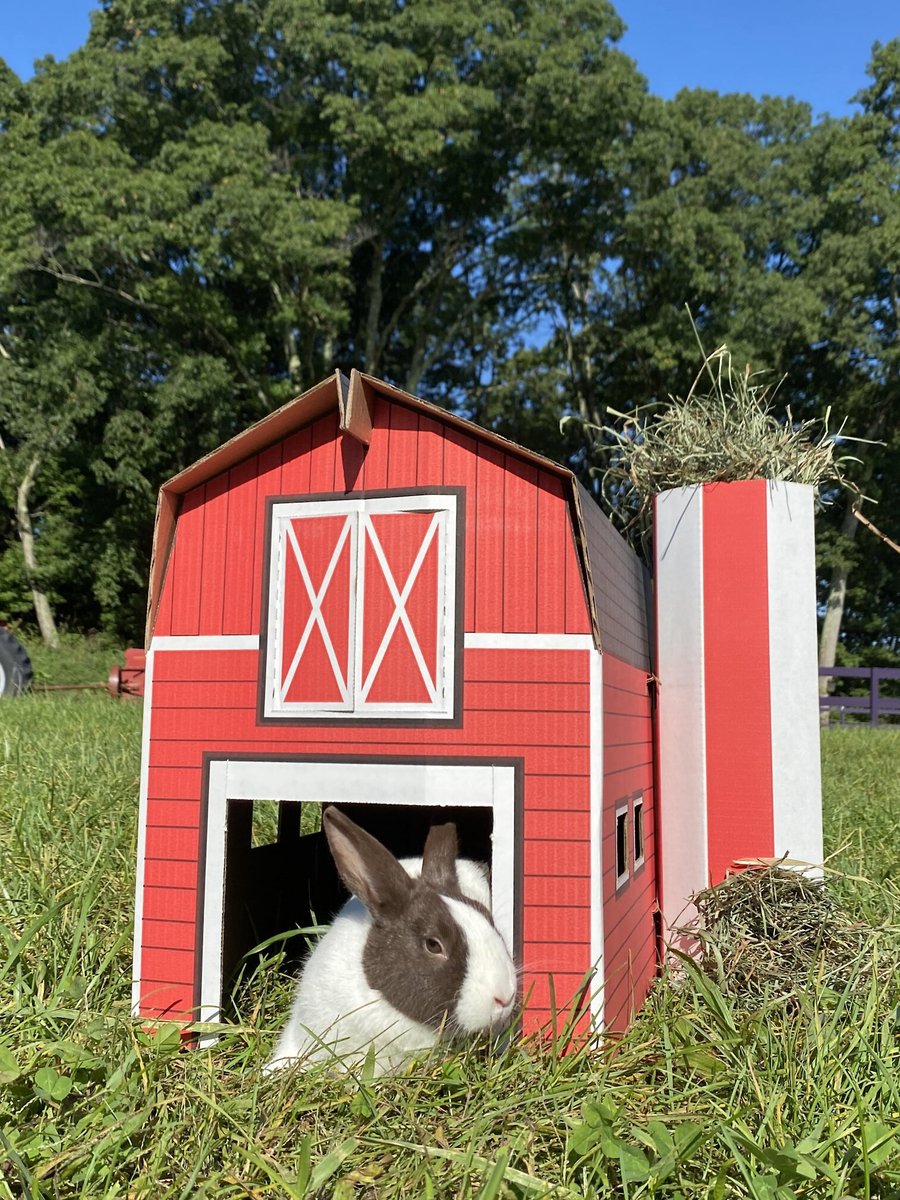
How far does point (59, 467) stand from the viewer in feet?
69.4

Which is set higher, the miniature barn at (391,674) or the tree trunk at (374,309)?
the tree trunk at (374,309)

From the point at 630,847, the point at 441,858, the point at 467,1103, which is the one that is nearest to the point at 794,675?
the point at 630,847

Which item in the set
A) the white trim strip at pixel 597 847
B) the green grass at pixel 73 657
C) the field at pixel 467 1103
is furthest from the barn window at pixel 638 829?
the green grass at pixel 73 657

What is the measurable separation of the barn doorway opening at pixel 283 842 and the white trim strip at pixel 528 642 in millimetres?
402

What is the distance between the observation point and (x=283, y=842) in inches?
175

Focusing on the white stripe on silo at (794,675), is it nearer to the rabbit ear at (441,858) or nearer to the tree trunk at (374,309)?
the rabbit ear at (441,858)

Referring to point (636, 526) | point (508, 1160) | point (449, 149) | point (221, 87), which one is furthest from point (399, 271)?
point (508, 1160)

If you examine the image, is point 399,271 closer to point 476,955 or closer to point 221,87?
point 221,87

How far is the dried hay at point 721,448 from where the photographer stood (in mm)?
4238

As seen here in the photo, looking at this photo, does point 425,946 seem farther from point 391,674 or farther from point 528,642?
point 528,642

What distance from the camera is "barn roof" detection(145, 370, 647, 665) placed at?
127 inches

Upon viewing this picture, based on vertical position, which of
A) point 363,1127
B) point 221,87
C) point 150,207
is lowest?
point 363,1127

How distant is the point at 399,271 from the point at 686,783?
69.1ft

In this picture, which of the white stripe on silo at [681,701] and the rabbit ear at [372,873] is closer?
the rabbit ear at [372,873]
